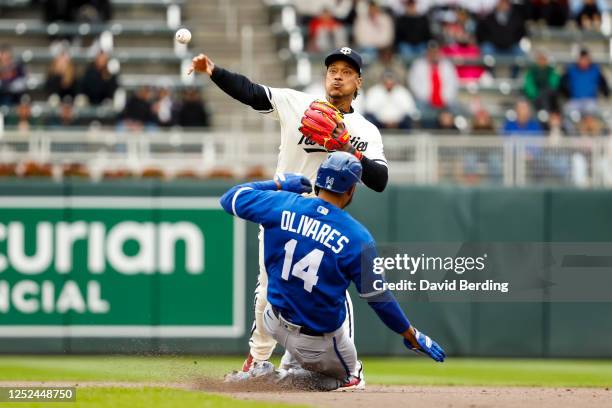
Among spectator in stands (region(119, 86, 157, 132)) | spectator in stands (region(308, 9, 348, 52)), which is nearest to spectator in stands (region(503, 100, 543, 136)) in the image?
spectator in stands (region(308, 9, 348, 52))

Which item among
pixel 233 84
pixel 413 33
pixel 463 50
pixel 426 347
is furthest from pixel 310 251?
pixel 463 50

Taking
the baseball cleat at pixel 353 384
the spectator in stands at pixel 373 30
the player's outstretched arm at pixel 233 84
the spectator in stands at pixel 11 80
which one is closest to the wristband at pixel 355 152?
the player's outstretched arm at pixel 233 84

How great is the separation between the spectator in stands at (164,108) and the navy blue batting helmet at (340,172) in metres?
8.57

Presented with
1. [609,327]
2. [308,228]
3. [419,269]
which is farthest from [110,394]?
[609,327]

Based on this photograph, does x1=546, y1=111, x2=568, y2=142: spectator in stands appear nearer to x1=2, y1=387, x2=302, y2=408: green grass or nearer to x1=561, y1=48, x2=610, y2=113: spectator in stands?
x1=561, y1=48, x2=610, y2=113: spectator in stands

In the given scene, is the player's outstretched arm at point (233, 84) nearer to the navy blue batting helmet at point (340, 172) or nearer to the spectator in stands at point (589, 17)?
the navy blue batting helmet at point (340, 172)

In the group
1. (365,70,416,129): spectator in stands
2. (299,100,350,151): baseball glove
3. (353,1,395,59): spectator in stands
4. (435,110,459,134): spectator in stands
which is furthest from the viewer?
(353,1,395,59): spectator in stands

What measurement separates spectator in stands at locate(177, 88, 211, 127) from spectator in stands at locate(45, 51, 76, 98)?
1856 millimetres

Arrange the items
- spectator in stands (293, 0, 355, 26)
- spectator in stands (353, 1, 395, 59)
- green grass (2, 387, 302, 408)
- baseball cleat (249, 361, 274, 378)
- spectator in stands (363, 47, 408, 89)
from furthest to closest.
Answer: spectator in stands (293, 0, 355, 26), spectator in stands (353, 1, 395, 59), spectator in stands (363, 47, 408, 89), baseball cleat (249, 361, 274, 378), green grass (2, 387, 302, 408)

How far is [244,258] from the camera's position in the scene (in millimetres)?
13805

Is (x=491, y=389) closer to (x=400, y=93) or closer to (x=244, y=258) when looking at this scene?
(x=244, y=258)

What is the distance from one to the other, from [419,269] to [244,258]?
3020mm

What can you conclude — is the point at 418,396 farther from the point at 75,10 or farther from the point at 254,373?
the point at 75,10

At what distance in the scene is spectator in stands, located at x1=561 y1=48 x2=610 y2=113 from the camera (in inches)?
685
